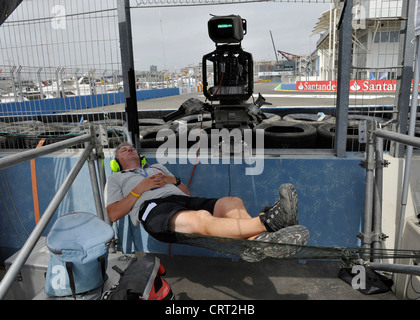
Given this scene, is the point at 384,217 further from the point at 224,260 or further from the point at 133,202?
the point at 133,202

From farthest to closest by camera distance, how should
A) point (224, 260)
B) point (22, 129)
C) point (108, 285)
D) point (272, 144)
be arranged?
point (22, 129)
point (272, 144)
point (224, 260)
point (108, 285)

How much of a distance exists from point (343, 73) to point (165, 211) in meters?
2.01

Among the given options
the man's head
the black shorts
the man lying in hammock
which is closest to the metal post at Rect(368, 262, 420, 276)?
the man lying in hammock

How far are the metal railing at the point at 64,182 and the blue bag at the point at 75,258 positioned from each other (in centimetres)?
11

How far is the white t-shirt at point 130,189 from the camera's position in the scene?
269 cm

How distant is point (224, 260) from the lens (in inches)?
133

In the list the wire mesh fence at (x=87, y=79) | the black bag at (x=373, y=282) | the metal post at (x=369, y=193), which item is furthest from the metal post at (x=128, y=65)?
the black bag at (x=373, y=282)

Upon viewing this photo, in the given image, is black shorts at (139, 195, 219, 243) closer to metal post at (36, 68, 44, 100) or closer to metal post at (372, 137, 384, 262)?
metal post at (372, 137, 384, 262)

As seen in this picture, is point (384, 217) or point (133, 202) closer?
point (133, 202)

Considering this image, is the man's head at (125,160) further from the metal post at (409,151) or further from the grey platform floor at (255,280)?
the metal post at (409,151)

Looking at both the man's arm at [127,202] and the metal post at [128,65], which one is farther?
the metal post at [128,65]

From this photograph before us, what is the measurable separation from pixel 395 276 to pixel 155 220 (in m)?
2.14

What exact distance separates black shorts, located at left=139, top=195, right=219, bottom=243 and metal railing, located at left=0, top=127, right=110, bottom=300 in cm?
61

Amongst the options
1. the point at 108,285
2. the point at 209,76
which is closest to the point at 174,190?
the point at 108,285
